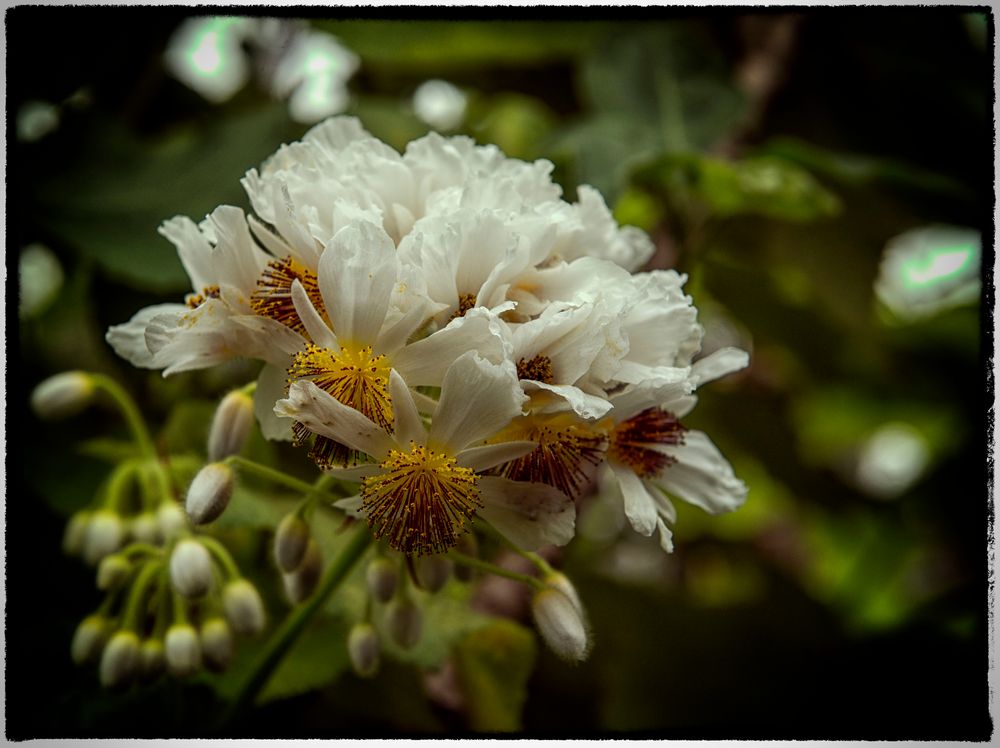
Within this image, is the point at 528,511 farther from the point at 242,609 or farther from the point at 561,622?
the point at 242,609

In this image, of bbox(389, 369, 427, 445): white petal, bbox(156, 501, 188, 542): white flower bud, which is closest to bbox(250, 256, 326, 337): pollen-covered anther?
bbox(389, 369, 427, 445): white petal

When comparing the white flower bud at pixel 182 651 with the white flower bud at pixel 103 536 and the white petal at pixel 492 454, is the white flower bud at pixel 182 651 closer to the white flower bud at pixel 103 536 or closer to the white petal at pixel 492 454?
the white flower bud at pixel 103 536

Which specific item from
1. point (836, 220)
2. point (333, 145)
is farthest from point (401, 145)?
point (836, 220)

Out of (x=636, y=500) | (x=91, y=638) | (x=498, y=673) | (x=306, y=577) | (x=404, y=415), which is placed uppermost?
(x=404, y=415)

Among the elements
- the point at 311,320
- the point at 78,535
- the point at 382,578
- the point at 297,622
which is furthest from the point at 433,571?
the point at 78,535

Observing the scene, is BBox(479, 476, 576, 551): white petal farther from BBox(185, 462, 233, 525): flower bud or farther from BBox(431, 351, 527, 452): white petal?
BBox(185, 462, 233, 525): flower bud

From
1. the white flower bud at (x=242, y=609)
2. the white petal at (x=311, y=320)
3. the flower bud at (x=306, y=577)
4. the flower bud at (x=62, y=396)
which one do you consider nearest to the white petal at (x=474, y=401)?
the white petal at (x=311, y=320)
